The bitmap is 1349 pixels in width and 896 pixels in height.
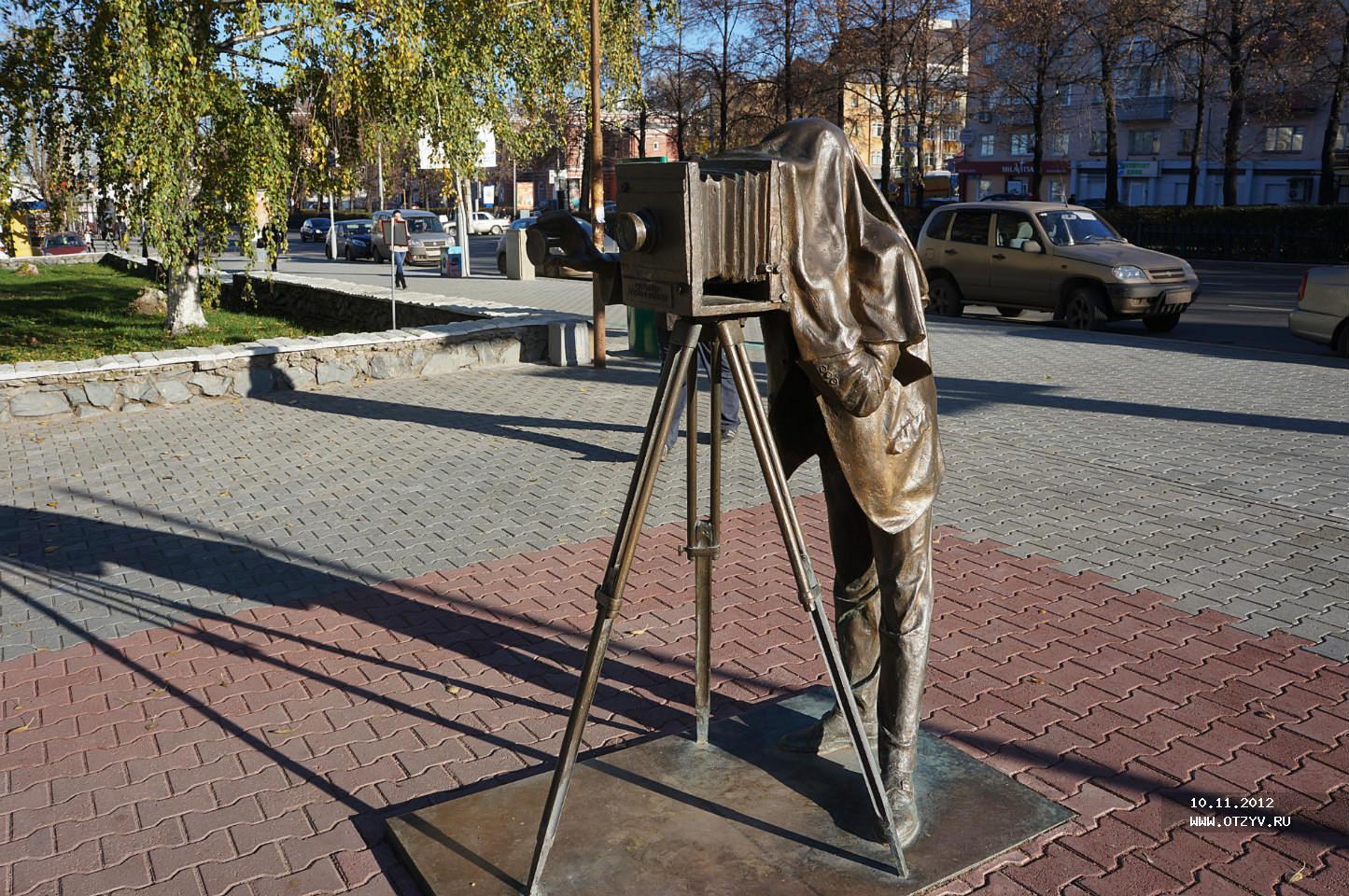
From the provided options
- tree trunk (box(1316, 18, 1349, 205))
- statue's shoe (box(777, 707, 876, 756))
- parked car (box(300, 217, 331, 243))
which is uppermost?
tree trunk (box(1316, 18, 1349, 205))

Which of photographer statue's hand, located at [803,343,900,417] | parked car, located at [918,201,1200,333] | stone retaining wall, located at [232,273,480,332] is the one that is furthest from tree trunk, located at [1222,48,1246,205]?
photographer statue's hand, located at [803,343,900,417]

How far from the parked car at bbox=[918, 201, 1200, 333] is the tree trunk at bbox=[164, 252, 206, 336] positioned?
35.0 ft

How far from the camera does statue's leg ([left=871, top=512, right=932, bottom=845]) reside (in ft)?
10.5

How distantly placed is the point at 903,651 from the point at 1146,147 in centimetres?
6147

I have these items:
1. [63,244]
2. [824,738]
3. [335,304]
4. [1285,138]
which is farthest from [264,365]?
[1285,138]

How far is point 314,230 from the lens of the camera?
49.7 m

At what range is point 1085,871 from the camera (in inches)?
124

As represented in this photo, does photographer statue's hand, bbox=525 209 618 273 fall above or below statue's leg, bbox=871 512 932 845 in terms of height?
above

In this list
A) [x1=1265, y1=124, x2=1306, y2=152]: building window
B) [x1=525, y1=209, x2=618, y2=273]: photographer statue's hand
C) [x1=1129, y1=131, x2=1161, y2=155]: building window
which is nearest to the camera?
[x1=525, y1=209, x2=618, y2=273]: photographer statue's hand

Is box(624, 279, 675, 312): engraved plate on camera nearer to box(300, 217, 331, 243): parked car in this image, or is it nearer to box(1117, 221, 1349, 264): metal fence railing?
box(1117, 221, 1349, 264): metal fence railing

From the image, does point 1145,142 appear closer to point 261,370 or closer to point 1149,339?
point 1149,339

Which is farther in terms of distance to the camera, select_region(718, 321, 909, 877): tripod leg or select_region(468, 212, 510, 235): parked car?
select_region(468, 212, 510, 235): parked car

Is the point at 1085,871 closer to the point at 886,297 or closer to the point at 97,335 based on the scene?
the point at 886,297

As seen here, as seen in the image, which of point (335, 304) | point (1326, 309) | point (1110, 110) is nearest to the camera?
point (1326, 309)
